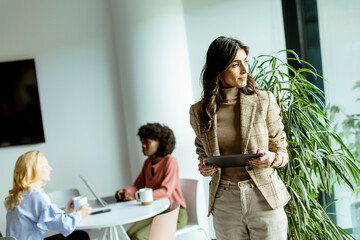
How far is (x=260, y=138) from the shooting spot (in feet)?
5.78

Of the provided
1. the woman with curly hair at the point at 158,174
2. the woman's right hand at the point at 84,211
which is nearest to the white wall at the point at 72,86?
the woman with curly hair at the point at 158,174

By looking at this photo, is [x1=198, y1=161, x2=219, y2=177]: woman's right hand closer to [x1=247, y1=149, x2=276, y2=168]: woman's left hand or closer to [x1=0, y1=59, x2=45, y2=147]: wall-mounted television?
[x1=247, y1=149, x2=276, y2=168]: woman's left hand

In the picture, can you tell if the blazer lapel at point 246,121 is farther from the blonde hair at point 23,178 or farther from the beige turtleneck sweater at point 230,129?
the blonde hair at point 23,178

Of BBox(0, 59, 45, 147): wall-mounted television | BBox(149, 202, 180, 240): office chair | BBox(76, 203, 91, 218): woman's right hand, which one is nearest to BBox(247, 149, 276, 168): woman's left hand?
BBox(149, 202, 180, 240): office chair

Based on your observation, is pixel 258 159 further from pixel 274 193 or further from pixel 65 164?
pixel 65 164

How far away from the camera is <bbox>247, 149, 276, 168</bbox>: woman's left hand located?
1639 millimetres

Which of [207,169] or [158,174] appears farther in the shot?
[158,174]

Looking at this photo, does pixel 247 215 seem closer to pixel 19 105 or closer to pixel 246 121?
pixel 246 121

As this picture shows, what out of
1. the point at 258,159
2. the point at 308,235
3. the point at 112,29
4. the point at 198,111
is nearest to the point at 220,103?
the point at 198,111

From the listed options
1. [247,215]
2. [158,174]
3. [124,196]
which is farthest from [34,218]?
[247,215]

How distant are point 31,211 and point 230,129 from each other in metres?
1.43

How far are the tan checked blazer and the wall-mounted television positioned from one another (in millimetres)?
2670

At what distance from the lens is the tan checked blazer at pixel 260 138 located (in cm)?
173

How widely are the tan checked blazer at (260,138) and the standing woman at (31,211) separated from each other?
105cm
